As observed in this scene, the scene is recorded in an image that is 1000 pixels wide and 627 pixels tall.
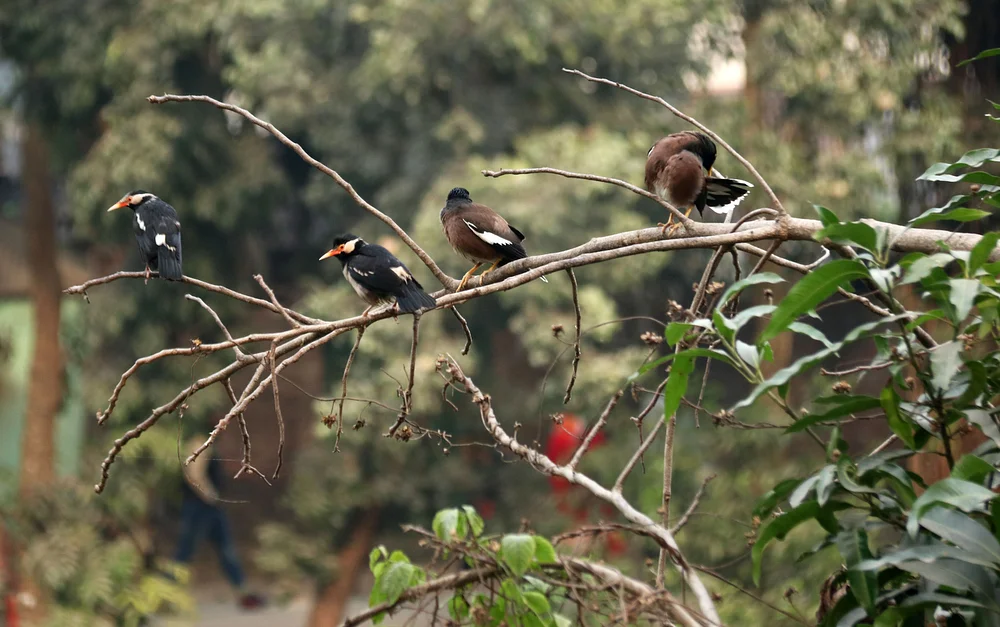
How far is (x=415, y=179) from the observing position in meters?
7.91

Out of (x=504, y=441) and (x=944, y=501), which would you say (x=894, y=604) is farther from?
(x=504, y=441)

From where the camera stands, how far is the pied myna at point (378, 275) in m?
2.69

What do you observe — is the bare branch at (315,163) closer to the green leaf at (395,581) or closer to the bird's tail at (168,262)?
the green leaf at (395,581)

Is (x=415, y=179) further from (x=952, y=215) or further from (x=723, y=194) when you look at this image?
(x=952, y=215)

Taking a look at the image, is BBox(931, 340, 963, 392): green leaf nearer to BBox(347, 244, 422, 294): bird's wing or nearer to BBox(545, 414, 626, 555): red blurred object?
BBox(347, 244, 422, 294): bird's wing

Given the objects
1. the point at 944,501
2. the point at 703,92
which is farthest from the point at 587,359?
the point at 944,501

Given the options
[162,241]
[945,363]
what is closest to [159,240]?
[162,241]

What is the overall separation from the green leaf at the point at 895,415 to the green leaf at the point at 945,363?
7 cm

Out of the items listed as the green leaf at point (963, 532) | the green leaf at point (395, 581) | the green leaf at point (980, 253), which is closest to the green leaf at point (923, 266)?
the green leaf at point (980, 253)

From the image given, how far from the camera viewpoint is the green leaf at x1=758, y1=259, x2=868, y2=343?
1696 millimetres

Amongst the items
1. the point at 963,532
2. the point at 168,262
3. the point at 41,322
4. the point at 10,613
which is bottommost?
the point at 10,613

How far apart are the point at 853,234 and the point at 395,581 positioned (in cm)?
92

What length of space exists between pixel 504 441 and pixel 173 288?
689 cm

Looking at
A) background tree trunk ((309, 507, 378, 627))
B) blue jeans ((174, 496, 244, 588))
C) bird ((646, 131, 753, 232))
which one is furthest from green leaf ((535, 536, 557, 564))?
blue jeans ((174, 496, 244, 588))
